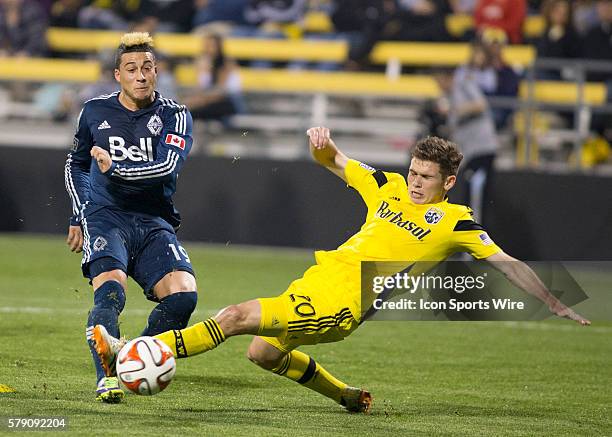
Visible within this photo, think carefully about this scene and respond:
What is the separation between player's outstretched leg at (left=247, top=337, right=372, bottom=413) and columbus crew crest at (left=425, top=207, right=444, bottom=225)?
1.05 meters

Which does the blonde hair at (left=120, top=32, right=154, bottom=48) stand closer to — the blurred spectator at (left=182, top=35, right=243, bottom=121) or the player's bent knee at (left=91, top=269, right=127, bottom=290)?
the player's bent knee at (left=91, top=269, right=127, bottom=290)

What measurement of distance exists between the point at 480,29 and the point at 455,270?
10.5 meters

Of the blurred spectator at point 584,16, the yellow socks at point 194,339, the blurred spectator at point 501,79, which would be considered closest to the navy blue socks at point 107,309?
the yellow socks at point 194,339

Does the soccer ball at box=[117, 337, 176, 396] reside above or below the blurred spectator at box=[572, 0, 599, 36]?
below

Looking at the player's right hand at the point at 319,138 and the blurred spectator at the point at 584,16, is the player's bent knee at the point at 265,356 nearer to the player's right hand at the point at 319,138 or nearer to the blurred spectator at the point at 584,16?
the player's right hand at the point at 319,138

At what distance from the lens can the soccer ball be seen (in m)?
5.87

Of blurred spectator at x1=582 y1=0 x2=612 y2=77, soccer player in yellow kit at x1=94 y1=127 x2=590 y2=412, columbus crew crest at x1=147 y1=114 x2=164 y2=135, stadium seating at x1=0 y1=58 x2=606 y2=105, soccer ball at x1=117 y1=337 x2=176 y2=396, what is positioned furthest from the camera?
stadium seating at x1=0 y1=58 x2=606 y2=105

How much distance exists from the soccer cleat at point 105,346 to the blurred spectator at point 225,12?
13790mm

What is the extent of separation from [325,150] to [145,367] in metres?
1.79

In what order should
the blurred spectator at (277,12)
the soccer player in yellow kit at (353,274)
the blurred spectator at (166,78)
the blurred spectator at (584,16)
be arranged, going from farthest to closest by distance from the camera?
the blurred spectator at (277,12) → the blurred spectator at (584,16) → the blurred spectator at (166,78) → the soccer player in yellow kit at (353,274)

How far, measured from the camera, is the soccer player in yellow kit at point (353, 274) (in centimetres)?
613

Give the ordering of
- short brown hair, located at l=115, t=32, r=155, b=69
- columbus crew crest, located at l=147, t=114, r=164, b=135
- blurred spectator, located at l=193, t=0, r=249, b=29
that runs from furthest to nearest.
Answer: blurred spectator, located at l=193, t=0, r=249, b=29 < columbus crew crest, located at l=147, t=114, r=164, b=135 < short brown hair, located at l=115, t=32, r=155, b=69

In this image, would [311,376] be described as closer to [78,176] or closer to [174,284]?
[174,284]

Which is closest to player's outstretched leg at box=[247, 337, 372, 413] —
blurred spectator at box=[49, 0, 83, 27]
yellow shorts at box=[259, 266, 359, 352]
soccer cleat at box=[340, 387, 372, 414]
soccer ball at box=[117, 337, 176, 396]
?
soccer cleat at box=[340, 387, 372, 414]
